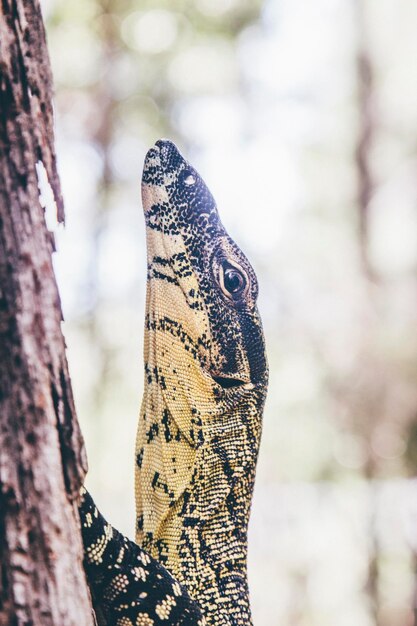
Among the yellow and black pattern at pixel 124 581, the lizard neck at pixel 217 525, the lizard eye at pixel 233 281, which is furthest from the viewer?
the lizard eye at pixel 233 281

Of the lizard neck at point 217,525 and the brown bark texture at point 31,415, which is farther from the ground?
the brown bark texture at point 31,415

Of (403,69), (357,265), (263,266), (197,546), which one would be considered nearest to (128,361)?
(263,266)

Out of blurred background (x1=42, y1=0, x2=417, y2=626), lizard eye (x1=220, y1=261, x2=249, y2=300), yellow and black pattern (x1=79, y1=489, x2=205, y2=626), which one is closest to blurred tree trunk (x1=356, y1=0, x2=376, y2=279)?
blurred background (x1=42, y1=0, x2=417, y2=626)

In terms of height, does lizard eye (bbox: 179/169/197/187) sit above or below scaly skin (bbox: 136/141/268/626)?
above

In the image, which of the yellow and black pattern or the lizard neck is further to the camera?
the lizard neck

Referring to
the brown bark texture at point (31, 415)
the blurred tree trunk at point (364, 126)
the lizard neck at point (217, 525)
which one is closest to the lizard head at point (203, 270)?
the lizard neck at point (217, 525)

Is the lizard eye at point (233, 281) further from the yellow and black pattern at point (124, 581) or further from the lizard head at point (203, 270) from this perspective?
the yellow and black pattern at point (124, 581)

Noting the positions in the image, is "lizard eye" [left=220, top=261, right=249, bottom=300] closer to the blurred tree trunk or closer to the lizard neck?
the lizard neck
